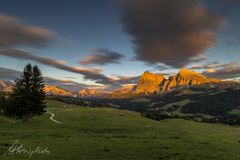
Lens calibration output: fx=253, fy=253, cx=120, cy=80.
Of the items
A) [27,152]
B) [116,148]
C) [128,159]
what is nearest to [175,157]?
[128,159]

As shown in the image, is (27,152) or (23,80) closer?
(27,152)

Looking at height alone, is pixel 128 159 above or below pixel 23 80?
below

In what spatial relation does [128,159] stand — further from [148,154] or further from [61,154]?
[61,154]

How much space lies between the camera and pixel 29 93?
79500mm

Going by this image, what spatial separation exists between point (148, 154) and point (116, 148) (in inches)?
180

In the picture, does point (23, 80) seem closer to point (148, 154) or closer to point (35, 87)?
point (35, 87)

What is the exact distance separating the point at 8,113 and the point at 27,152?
86.2 metres

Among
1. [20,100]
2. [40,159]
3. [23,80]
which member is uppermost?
[23,80]

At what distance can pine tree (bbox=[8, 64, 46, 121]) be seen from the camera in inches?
3115

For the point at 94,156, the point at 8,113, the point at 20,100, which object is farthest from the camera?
the point at 8,113

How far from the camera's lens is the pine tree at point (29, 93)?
260ft

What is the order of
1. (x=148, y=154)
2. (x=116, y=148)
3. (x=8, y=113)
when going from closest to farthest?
(x=148, y=154)
(x=116, y=148)
(x=8, y=113)

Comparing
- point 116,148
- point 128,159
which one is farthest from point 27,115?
point 128,159

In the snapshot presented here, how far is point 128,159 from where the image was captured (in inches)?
932
